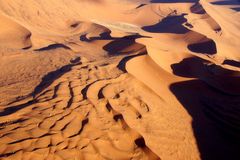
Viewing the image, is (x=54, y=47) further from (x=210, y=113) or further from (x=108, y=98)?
(x=210, y=113)

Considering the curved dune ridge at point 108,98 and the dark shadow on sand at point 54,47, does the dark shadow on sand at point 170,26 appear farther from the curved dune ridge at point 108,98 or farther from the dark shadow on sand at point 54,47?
the dark shadow on sand at point 54,47

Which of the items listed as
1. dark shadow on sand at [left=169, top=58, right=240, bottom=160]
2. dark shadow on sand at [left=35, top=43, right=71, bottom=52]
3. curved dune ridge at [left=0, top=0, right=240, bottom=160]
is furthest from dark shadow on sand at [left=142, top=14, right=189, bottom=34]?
dark shadow on sand at [left=35, top=43, right=71, bottom=52]

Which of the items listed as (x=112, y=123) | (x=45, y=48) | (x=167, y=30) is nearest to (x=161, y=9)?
(x=167, y=30)

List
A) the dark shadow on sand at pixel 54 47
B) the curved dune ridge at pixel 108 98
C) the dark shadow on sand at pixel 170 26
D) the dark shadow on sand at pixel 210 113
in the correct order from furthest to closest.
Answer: the dark shadow on sand at pixel 170 26, the dark shadow on sand at pixel 54 47, the dark shadow on sand at pixel 210 113, the curved dune ridge at pixel 108 98

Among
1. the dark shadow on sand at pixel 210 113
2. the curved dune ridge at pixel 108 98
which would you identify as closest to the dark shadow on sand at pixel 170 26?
the curved dune ridge at pixel 108 98

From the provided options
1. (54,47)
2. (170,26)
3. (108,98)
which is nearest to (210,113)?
(108,98)

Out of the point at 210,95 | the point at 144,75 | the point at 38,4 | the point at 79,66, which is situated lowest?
the point at 210,95

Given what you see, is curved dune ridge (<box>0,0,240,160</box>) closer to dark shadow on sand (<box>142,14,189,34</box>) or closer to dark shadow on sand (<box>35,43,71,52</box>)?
dark shadow on sand (<box>35,43,71,52</box>)

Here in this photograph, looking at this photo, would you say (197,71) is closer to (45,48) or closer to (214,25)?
(45,48)
